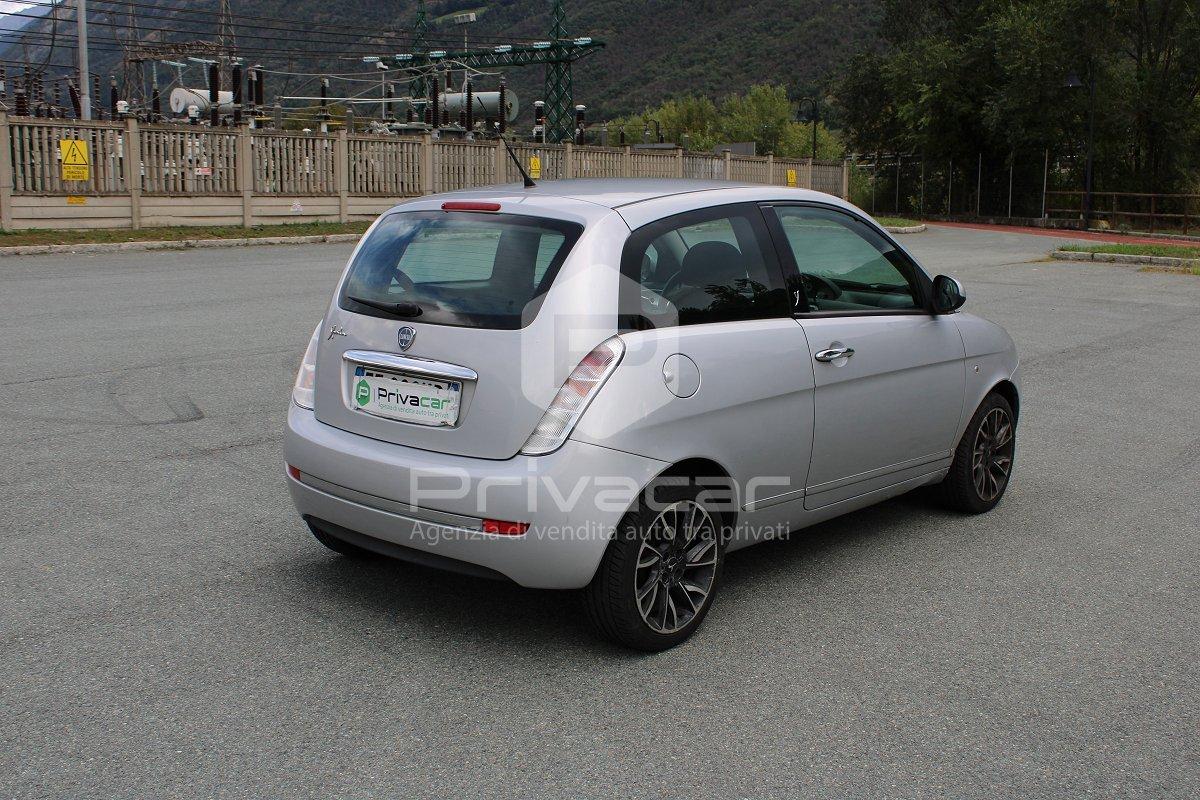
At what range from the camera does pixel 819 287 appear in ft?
17.3

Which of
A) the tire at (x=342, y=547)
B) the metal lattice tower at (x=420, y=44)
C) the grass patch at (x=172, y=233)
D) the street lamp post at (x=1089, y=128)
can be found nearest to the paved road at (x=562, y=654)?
the tire at (x=342, y=547)

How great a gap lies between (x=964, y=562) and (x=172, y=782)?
363 centimetres

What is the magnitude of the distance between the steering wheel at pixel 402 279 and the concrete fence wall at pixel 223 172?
18153 mm

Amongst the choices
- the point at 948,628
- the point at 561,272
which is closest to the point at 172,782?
the point at 561,272

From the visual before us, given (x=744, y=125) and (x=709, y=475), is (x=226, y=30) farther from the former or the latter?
(x=709, y=475)

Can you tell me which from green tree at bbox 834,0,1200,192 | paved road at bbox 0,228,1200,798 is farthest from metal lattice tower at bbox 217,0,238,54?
paved road at bbox 0,228,1200,798

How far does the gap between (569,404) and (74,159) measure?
75.2ft

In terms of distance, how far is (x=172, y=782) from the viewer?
3.34m

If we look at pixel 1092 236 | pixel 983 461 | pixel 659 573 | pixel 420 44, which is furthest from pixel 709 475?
pixel 420 44

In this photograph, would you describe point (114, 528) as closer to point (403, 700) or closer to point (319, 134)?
point (403, 700)

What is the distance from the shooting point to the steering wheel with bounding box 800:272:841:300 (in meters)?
5.16

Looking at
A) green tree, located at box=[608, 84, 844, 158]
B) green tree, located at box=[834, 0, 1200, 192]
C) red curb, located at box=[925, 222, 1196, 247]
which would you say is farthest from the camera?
green tree, located at box=[608, 84, 844, 158]

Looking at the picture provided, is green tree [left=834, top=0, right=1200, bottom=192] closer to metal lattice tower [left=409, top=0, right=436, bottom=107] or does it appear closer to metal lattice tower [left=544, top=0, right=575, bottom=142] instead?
metal lattice tower [left=544, top=0, right=575, bottom=142]

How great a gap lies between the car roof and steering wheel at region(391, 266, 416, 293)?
434 mm
